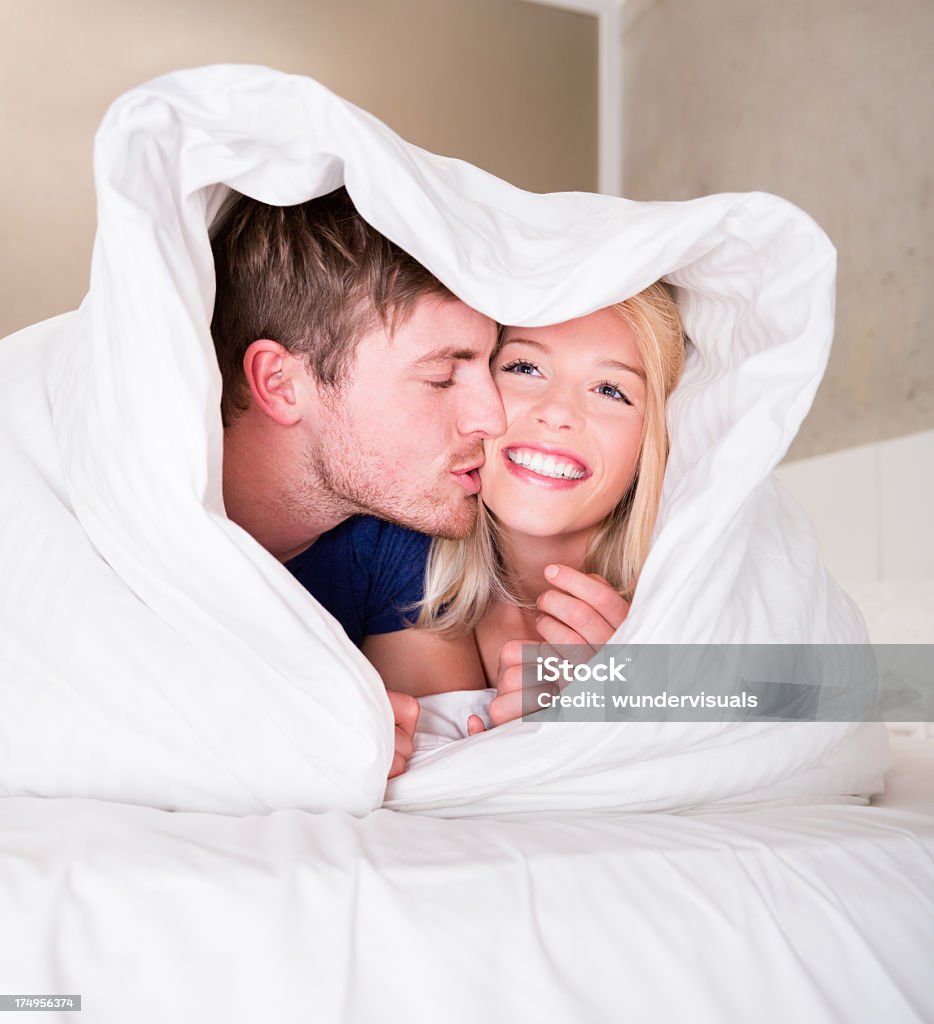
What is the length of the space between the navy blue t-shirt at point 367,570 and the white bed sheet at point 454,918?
0.56 m

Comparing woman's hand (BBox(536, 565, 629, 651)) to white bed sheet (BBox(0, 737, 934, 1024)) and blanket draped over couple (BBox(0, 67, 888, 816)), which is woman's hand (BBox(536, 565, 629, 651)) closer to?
blanket draped over couple (BBox(0, 67, 888, 816))

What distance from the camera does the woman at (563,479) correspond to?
47.1 inches

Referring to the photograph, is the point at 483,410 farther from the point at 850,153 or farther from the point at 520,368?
the point at 850,153

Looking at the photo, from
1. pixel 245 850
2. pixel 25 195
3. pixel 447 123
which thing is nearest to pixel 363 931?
pixel 245 850

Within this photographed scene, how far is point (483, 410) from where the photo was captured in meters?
1.21

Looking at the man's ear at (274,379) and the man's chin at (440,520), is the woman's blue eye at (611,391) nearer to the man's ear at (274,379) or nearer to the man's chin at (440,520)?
the man's chin at (440,520)

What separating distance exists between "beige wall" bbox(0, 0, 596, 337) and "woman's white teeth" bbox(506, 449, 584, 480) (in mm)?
2220

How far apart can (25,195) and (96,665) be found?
8.53 ft

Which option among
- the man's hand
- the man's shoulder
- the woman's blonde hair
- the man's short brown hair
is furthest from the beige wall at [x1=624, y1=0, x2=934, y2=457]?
the man's hand

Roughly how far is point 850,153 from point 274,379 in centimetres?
182

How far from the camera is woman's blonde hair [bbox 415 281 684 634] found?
124 centimetres

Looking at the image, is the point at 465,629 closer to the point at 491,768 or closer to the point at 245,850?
the point at 491,768
